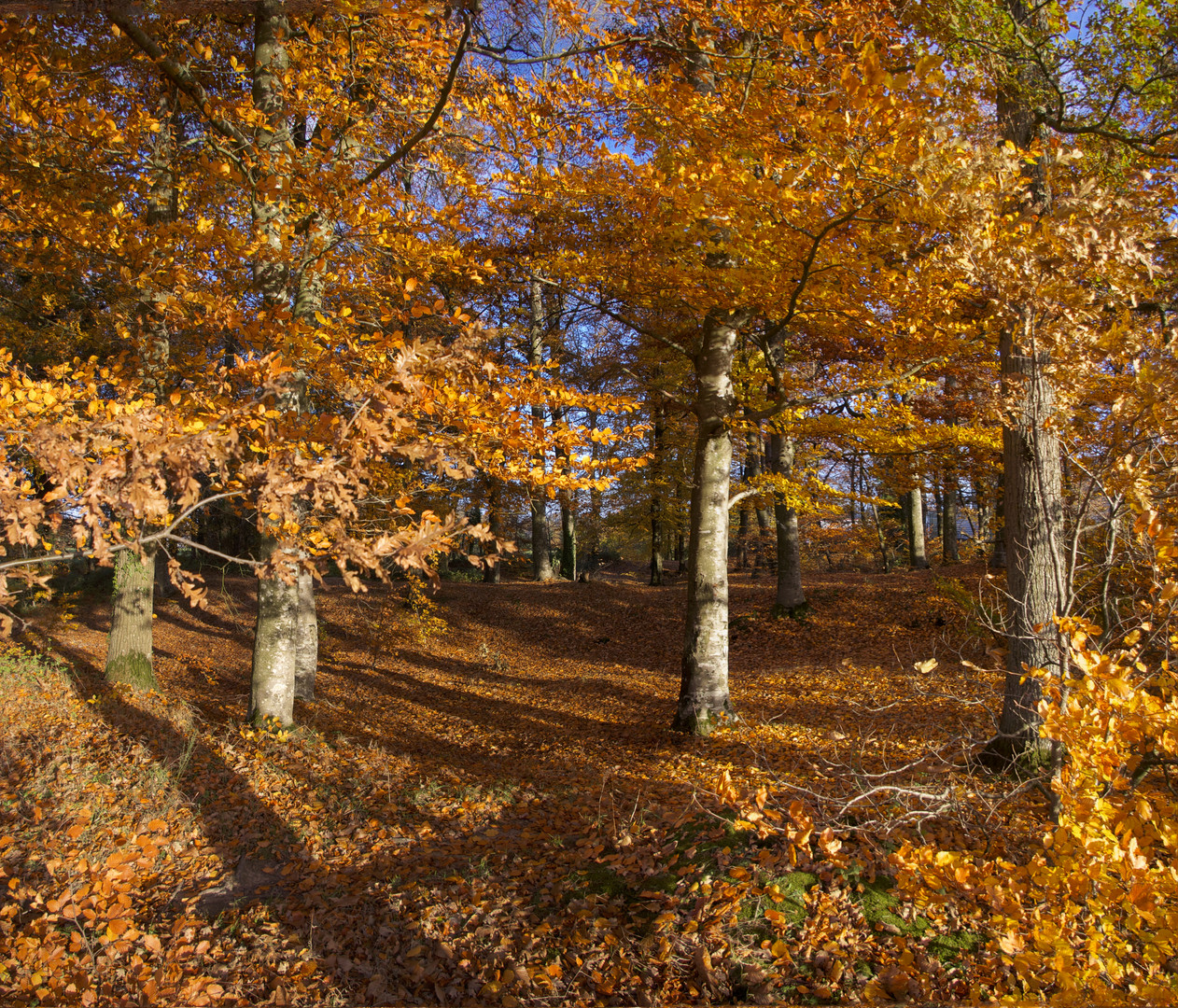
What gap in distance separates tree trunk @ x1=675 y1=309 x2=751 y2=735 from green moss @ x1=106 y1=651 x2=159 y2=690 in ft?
25.8

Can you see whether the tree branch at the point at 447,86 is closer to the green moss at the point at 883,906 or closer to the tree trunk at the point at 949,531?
the green moss at the point at 883,906

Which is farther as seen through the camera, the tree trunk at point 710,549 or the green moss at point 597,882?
the tree trunk at point 710,549

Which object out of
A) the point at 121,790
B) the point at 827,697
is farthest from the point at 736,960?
the point at 827,697

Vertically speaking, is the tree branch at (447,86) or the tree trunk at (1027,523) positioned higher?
the tree branch at (447,86)

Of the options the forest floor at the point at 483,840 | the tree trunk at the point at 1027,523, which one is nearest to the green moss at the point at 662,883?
the forest floor at the point at 483,840

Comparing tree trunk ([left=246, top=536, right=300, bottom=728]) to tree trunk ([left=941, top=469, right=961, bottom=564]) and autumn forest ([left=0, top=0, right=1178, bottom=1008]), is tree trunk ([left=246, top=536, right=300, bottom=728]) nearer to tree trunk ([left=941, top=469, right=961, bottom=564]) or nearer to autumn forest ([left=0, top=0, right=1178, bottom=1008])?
autumn forest ([left=0, top=0, right=1178, bottom=1008])

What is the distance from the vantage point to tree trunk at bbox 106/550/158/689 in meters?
9.40

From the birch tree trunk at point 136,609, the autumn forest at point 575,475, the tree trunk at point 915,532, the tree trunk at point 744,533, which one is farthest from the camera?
the tree trunk at point 744,533

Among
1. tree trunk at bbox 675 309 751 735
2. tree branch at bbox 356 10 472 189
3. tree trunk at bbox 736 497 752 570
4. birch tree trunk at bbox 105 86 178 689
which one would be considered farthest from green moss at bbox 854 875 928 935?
tree trunk at bbox 736 497 752 570

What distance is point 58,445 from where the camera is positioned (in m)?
2.52

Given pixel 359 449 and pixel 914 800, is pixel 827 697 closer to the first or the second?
pixel 914 800

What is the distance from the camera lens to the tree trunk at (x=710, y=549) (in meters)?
7.81

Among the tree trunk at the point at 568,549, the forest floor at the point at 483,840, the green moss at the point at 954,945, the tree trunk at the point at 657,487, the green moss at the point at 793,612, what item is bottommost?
the forest floor at the point at 483,840

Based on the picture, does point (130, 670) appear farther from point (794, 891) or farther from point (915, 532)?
point (915, 532)
